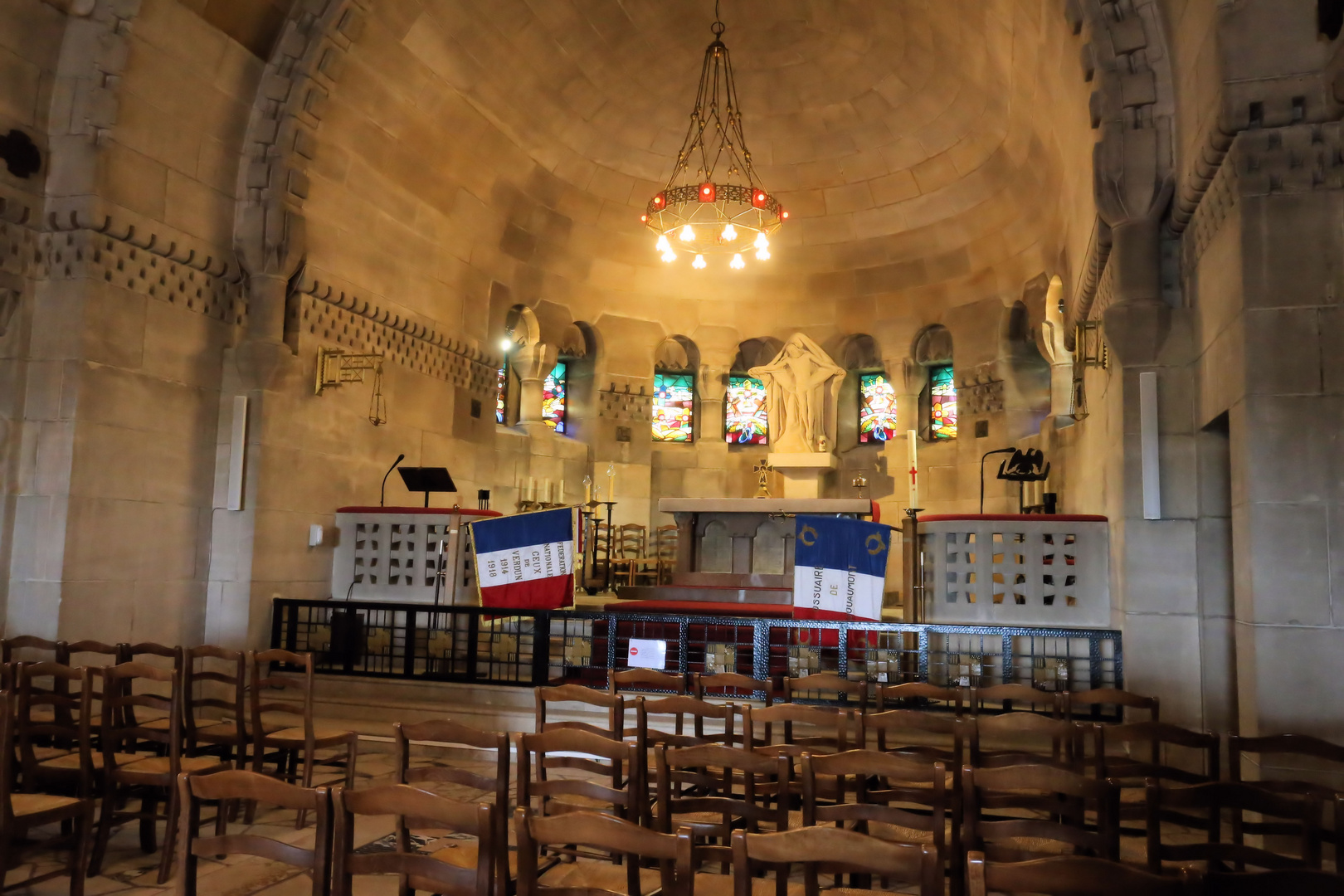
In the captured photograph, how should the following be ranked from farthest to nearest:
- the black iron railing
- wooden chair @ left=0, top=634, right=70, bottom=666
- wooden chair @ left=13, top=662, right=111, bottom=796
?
the black iron railing < wooden chair @ left=0, top=634, right=70, bottom=666 < wooden chair @ left=13, top=662, right=111, bottom=796

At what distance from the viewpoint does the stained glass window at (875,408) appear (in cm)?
1600

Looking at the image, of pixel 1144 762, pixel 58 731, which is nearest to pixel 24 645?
pixel 58 731

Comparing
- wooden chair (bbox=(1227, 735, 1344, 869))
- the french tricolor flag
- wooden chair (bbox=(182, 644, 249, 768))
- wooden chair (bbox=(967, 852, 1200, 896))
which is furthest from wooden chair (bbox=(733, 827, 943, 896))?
the french tricolor flag

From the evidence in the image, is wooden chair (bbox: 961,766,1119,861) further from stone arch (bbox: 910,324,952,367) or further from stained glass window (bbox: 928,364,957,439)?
stone arch (bbox: 910,324,952,367)

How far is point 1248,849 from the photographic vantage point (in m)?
3.41

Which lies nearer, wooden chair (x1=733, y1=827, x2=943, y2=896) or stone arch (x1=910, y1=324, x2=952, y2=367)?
wooden chair (x1=733, y1=827, x2=943, y2=896)

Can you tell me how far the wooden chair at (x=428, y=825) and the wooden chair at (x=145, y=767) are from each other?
2182mm

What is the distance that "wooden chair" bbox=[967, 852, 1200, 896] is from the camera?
248 cm

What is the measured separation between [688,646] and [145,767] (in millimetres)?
5034

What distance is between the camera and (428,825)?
320 centimetres

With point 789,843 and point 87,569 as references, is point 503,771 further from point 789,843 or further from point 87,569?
point 87,569

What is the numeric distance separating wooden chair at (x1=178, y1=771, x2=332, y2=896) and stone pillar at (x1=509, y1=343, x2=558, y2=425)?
39.5ft

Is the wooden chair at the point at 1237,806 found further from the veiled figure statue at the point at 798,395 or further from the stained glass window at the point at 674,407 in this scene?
the stained glass window at the point at 674,407

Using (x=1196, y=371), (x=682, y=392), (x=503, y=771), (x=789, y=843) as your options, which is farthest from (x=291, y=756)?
(x=682, y=392)
